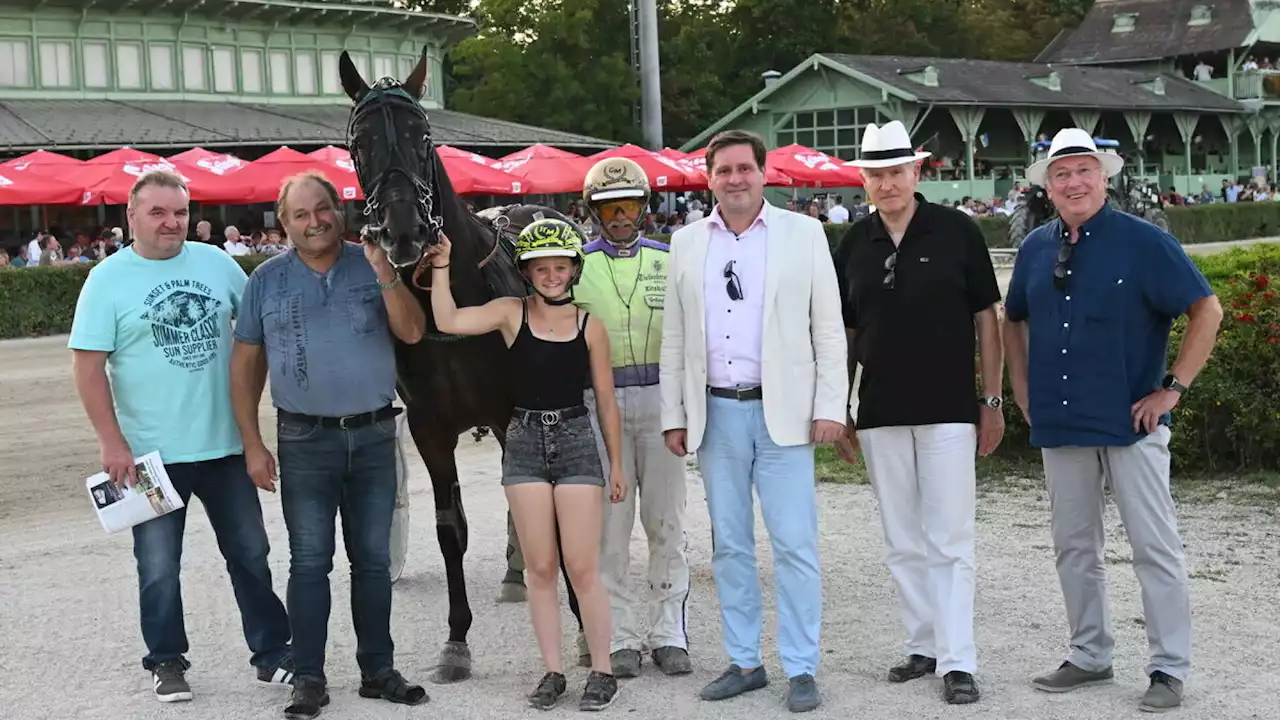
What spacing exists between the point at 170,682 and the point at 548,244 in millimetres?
2358

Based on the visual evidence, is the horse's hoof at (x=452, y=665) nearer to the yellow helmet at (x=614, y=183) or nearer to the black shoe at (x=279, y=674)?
the black shoe at (x=279, y=674)

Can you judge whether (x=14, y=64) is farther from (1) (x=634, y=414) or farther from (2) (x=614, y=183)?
(1) (x=634, y=414)

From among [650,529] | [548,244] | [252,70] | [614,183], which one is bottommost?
[650,529]

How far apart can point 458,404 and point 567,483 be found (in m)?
0.91

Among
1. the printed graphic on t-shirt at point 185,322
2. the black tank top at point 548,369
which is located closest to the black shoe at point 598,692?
the black tank top at point 548,369

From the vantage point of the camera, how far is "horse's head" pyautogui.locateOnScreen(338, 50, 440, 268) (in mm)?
5328

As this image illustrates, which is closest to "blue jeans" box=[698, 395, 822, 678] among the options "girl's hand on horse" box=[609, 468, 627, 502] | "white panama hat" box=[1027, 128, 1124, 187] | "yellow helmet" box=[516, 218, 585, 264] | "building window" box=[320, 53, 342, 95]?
"girl's hand on horse" box=[609, 468, 627, 502]

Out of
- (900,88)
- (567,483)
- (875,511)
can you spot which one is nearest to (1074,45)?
(900,88)

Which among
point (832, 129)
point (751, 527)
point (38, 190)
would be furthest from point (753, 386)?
point (832, 129)

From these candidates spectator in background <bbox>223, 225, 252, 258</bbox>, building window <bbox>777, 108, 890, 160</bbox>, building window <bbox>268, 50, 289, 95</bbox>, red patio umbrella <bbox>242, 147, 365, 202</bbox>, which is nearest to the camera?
red patio umbrella <bbox>242, 147, 365, 202</bbox>

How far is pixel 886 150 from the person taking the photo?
5711mm

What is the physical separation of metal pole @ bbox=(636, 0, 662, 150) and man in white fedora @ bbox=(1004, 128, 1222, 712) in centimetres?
3293

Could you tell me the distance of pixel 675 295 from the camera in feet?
18.9

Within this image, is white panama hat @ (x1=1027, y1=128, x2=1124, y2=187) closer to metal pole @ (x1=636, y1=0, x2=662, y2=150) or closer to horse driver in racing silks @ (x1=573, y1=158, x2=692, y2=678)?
horse driver in racing silks @ (x1=573, y1=158, x2=692, y2=678)
